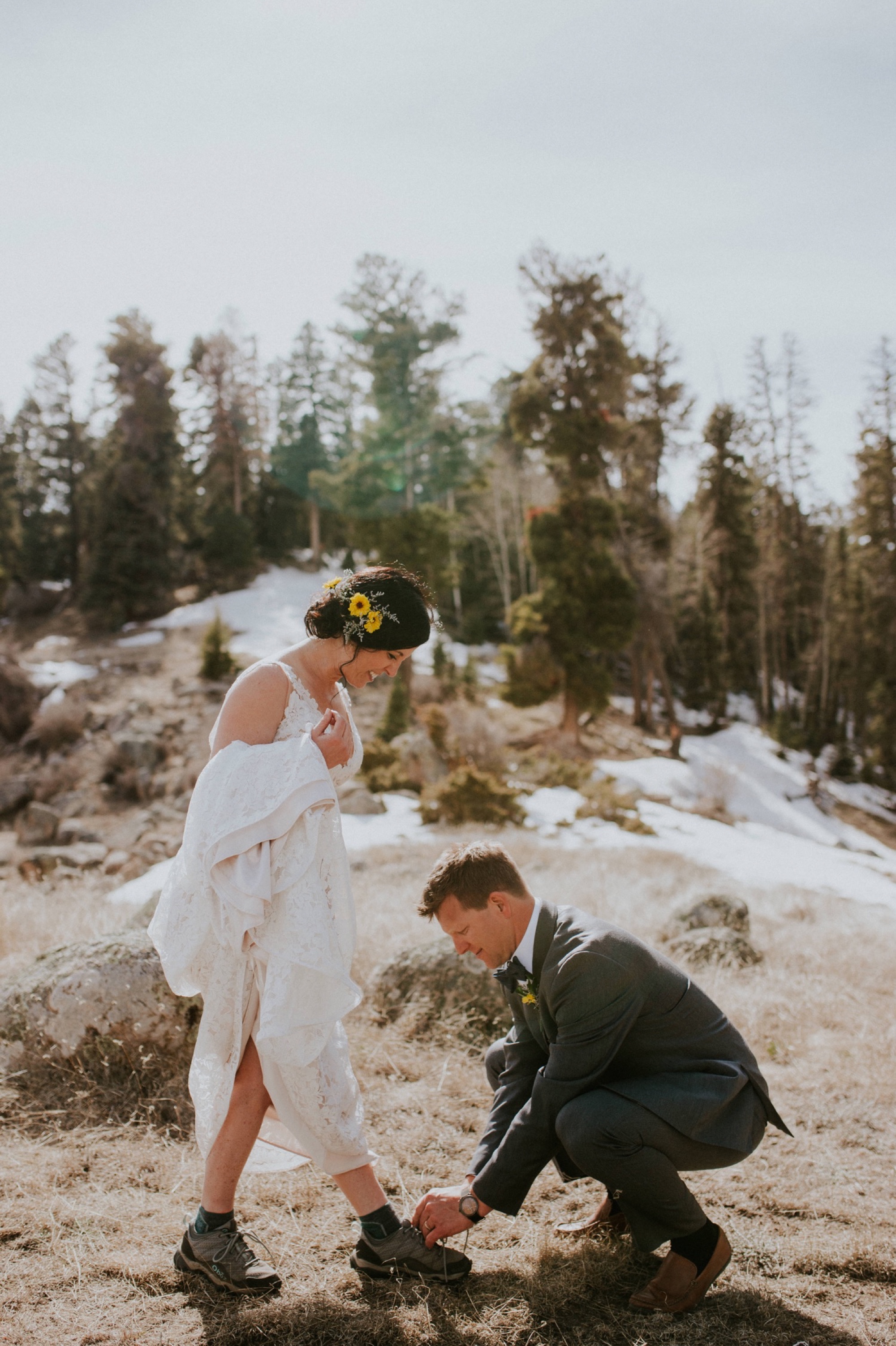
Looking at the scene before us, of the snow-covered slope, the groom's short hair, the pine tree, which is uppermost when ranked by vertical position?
the pine tree

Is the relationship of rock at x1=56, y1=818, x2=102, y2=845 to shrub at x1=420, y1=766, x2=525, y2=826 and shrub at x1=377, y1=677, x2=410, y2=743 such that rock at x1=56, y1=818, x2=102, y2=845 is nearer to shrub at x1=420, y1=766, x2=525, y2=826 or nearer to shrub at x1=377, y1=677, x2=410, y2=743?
shrub at x1=420, y1=766, x2=525, y2=826

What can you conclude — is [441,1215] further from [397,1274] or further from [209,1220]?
[209,1220]

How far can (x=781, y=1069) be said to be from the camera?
3.59 meters

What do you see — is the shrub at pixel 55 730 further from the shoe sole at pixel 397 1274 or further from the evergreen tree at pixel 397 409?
the shoe sole at pixel 397 1274

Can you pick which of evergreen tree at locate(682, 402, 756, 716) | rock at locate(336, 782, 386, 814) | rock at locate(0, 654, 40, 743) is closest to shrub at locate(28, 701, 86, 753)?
rock at locate(0, 654, 40, 743)

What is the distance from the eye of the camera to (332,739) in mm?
2256

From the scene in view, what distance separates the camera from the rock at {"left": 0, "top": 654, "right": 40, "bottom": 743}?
1648cm

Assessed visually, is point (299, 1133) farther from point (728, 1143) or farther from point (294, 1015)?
point (728, 1143)

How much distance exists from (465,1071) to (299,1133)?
1356 mm

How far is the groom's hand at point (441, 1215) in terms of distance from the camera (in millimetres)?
2170

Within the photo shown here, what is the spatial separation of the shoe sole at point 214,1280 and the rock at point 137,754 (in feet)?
39.0

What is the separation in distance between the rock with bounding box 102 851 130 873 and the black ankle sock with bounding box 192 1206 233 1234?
23.9ft

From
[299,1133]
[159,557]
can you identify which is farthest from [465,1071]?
[159,557]

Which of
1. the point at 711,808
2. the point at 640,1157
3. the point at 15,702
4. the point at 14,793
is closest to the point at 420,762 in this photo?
the point at 711,808
